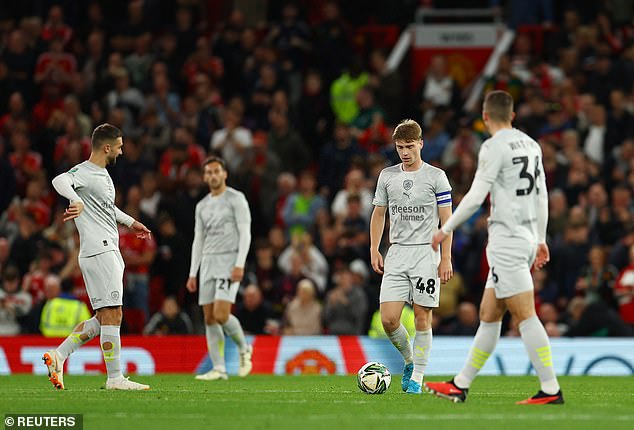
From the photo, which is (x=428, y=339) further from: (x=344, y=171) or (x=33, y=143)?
(x=33, y=143)

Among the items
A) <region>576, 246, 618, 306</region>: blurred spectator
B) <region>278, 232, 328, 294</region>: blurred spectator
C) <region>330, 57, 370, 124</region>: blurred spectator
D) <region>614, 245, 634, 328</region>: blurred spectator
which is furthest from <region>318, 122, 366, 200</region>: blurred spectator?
<region>614, 245, 634, 328</region>: blurred spectator

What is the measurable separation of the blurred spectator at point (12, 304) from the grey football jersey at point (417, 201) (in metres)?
9.10

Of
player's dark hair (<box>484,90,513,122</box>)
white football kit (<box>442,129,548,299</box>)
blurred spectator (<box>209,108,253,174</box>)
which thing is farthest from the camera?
blurred spectator (<box>209,108,253,174</box>)

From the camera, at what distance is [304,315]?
18.8 m

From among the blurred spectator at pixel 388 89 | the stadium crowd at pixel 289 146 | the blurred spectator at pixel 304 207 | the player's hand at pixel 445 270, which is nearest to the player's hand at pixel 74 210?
the player's hand at pixel 445 270

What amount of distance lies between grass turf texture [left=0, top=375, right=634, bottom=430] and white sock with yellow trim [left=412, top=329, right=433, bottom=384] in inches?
12.3

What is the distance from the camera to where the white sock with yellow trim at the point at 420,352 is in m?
11.9

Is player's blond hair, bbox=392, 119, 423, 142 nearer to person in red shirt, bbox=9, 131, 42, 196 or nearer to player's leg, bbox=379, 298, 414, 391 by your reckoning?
player's leg, bbox=379, 298, 414, 391

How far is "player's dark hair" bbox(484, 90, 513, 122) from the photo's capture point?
33.0 ft

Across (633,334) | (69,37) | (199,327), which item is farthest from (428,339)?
(69,37)

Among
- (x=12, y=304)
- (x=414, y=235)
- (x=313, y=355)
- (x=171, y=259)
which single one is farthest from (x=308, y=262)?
(x=414, y=235)

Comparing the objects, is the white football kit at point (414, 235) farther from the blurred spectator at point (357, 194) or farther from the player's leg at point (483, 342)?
the blurred spectator at point (357, 194)

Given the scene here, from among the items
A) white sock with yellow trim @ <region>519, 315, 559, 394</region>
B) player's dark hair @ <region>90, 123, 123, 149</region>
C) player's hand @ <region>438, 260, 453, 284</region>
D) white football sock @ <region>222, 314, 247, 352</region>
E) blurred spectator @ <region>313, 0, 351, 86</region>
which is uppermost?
blurred spectator @ <region>313, 0, 351, 86</region>

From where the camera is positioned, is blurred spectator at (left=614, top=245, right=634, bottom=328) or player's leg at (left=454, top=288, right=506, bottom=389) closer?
player's leg at (left=454, top=288, right=506, bottom=389)
